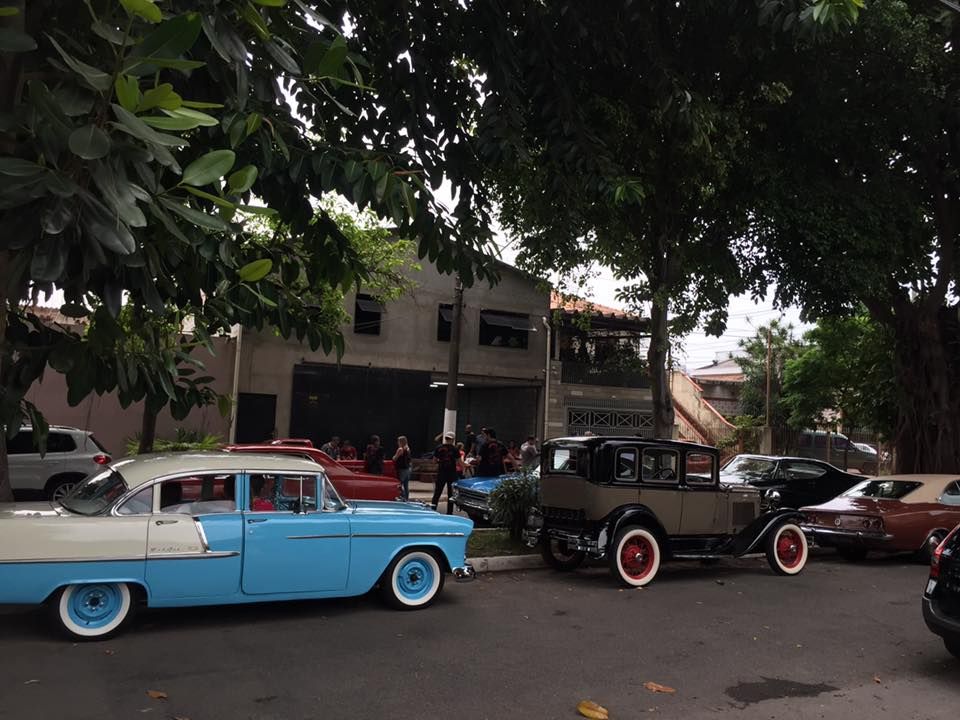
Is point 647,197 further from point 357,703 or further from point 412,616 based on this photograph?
point 357,703

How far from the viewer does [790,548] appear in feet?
34.0

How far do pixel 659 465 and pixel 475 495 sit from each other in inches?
172

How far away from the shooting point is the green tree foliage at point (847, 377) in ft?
67.9

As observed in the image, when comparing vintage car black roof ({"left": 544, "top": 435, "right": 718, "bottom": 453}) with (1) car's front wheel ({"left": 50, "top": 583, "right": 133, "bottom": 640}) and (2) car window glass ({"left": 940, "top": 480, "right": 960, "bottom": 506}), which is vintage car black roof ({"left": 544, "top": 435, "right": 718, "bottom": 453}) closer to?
(2) car window glass ({"left": 940, "top": 480, "right": 960, "bottom": 506})

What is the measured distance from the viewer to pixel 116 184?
223cm

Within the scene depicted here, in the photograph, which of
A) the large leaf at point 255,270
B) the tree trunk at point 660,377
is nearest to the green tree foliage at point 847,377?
the tree trunk at point 660,377

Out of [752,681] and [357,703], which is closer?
[357,703]

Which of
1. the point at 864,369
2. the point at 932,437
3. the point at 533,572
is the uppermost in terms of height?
the point at 864,369

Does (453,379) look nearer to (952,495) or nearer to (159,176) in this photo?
(952,495)

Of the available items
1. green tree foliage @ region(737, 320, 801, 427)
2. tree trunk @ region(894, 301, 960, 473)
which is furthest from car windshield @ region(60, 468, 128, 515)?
green tree foliage @ region(737, 320, 801, 427)

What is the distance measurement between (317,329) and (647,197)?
7.84 meters

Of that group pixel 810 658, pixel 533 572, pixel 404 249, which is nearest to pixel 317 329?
pixel 810 658

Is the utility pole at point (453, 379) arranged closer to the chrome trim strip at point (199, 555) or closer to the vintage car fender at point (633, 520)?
the vintage car fender at point (633, 520)

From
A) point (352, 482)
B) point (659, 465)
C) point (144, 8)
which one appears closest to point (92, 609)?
point (144, 8)
